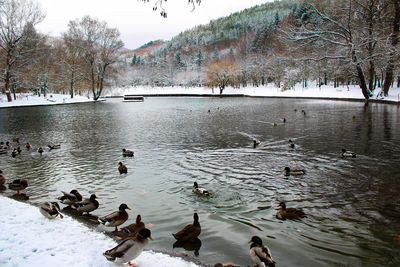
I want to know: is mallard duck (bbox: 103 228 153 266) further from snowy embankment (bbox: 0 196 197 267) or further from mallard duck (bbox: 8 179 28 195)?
mallard duck (bbox: 8 179 28 195)

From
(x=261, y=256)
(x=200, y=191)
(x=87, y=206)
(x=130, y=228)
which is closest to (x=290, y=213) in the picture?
(x=261, y=256)

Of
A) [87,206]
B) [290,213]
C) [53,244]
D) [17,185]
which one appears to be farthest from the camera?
[17,185]

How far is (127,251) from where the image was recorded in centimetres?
492

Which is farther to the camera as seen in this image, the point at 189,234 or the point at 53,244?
the point at 189,234

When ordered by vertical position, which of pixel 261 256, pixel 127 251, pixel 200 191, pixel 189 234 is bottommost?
pixel 189 234

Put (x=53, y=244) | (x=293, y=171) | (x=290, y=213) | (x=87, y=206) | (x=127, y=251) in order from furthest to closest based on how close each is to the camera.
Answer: (x=293, y=171) → (x=87, y=206) → (x=290, y=213) → (x=53, y=244) → (x=127, y=251)

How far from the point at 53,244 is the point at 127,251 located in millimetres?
1847

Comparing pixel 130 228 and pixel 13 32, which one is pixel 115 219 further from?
pixel 13 32

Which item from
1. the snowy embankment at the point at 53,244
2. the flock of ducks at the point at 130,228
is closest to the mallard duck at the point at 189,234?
the flock of ducks at the point at 130,228

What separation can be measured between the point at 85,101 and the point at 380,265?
6926 centimetres

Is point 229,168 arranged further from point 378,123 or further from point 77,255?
point 378,123

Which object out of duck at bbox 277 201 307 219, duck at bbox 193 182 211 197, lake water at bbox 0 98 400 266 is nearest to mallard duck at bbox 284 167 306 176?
lake water at bbox 0 98 400 266

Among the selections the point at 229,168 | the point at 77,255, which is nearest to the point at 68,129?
the point at 229,168

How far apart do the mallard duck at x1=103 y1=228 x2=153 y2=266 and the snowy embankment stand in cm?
24
